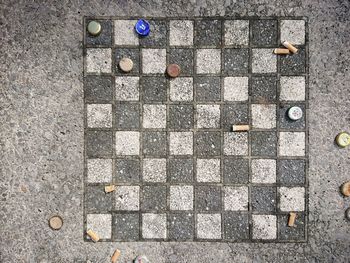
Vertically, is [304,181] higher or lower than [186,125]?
lower

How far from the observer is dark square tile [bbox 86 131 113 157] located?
281cm

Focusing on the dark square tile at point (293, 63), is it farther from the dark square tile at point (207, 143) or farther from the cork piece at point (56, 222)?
the cork piece at point (56, 222)

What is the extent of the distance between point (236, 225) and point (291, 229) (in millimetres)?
401

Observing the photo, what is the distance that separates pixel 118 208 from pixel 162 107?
0.80 metres

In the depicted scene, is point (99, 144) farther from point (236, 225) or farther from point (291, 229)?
point (291, 229)

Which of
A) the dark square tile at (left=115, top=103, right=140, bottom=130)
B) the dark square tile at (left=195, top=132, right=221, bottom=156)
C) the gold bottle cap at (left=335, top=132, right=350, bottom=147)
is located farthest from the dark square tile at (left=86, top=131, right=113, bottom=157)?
the gold bottle cap at (left=335, top=132, right=350, bottom=147)

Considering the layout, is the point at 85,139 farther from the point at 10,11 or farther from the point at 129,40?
the point at 10,11

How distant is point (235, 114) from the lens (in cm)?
280

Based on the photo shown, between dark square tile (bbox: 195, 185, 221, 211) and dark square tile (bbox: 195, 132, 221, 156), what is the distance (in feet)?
0.83

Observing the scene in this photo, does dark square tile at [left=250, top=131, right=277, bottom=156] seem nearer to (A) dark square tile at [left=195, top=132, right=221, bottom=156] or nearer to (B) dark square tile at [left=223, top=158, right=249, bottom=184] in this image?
(B) dark square tile at [left=223, top=158, right=249, bottom=184]

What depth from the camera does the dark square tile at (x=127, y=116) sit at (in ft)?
9.20

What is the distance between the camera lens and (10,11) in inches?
110

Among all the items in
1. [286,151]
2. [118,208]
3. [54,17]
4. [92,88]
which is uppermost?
[54,17]

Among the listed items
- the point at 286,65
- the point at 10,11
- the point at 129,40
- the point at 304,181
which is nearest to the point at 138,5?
the point at 129,40
